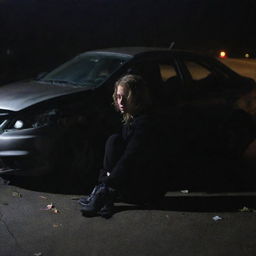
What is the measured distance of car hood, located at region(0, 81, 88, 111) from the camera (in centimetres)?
587

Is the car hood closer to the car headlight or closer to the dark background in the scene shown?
the car headlight

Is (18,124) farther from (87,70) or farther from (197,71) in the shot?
(197,71)

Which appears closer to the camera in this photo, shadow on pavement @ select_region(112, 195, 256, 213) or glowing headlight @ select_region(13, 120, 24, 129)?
shadow on pavement @ select_region(112, 195, 256, 213)

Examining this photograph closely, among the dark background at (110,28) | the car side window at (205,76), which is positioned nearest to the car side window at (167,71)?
the car side window at (205,76)

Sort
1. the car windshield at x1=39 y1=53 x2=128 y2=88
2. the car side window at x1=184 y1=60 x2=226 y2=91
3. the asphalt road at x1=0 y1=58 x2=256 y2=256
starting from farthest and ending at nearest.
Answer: the car side window at x1=184 y1=60 x2=226 y2=91
the car windshield at x1=39 y1=53 x2=128 y2=88
the asphalt road at x1=0 y1=58 x2=256 y2=256

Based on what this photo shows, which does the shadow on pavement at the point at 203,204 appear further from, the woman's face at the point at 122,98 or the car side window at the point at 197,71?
the car side window at the point at 197,71

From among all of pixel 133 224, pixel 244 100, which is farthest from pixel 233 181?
pixel 133 224

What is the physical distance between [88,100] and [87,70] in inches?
32.6

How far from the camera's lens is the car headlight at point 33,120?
573 centimetres

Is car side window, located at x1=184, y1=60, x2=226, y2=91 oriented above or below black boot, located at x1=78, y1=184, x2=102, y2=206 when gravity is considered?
above

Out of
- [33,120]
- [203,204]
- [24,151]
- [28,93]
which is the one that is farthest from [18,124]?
[203,204]

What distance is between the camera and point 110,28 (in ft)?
84.8

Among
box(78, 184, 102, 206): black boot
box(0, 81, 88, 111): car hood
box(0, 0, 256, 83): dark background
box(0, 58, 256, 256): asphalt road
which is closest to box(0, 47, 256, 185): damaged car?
box(0, 81, 88, 111): car hood

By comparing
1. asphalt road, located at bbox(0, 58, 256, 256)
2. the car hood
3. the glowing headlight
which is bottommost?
asphalt road, located at bbox(0, 58, 256, 256)
